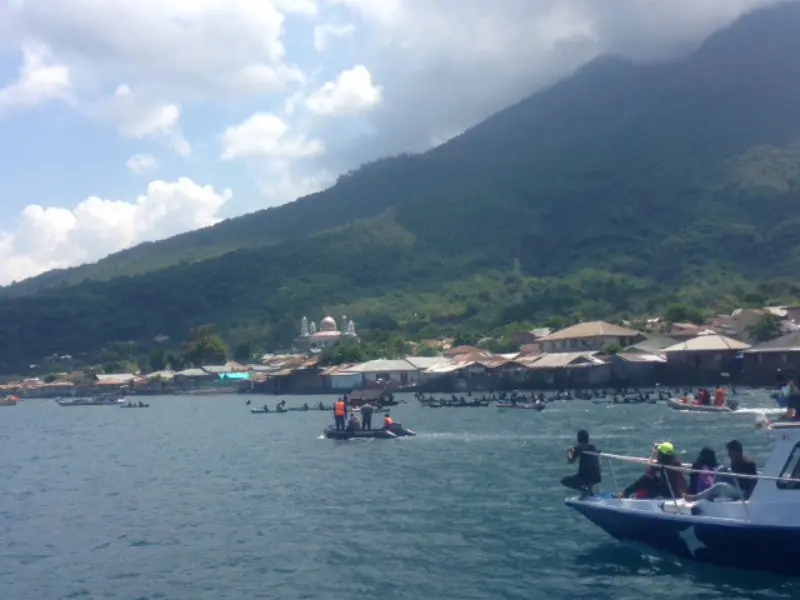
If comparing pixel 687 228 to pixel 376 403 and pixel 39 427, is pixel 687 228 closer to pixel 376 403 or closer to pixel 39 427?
pixel 376 403

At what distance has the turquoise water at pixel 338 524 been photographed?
56.7 feet

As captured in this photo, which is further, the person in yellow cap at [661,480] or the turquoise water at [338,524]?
the person in yellow cap at [661,480]

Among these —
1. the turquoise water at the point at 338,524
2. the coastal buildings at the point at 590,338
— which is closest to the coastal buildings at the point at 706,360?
the coastal buildings at the point at 590,338

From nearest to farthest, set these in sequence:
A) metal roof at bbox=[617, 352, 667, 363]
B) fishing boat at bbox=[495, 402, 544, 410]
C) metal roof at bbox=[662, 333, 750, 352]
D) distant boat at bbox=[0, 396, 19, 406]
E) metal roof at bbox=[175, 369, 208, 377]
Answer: fishing boat at bbox=[495, 402, 544, 410] < metal roof at bbox=[662, 333, 750, 352] < metal roof at bbox=[617, 352, 667, 363] < distant boat at bbox=[0, 396, 19, 406] < metal roof at bbox=[175, 369, 208, 377]

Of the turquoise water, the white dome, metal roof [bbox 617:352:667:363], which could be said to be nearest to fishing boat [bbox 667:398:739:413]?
the turquoise water

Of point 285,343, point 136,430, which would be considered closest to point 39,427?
point 136,430

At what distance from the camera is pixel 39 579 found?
19125 mm

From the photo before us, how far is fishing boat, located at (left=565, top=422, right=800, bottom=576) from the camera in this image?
1623 cm

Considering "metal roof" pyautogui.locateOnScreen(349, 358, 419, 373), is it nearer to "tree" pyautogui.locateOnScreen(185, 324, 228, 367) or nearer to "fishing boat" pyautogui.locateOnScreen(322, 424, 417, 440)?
"tree" pyautogui.locateOnScreen(185, 324, 228, 367)

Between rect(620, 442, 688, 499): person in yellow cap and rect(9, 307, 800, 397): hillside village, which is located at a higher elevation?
rect(9, 307, 800, 397): hillside village

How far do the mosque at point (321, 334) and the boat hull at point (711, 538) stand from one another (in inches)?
5497

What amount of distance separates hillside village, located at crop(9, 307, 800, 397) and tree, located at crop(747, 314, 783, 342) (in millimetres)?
91

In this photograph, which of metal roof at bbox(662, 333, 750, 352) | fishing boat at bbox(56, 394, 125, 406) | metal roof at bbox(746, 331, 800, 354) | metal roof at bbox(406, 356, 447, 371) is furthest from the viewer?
fishing boat at bbox(56, 394, 125, 406)

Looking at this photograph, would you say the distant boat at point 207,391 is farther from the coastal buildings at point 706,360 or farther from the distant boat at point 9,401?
the coastal buildings at point 706,360
